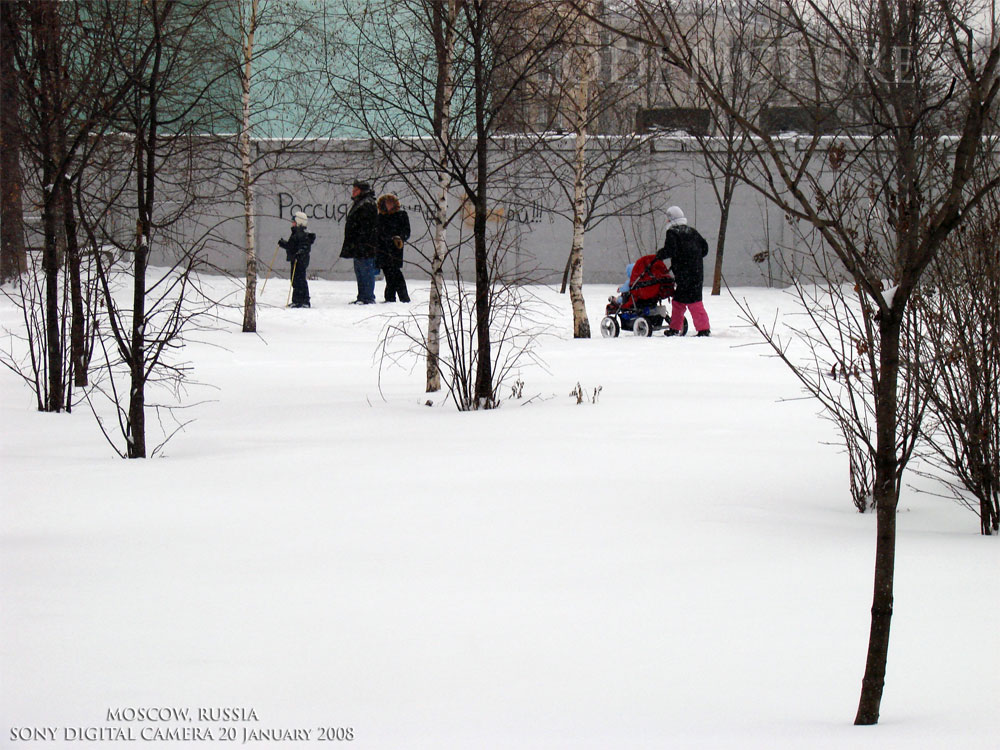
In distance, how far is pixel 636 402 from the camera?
8.62m

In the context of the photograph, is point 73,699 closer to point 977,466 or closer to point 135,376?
point 977,466

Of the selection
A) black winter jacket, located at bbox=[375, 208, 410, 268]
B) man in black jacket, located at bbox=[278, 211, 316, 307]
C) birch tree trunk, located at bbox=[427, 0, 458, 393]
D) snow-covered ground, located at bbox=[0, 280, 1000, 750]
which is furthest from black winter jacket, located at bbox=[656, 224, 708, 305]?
snow-covered ground, located at bbox=[0, 280, 1000, 750]

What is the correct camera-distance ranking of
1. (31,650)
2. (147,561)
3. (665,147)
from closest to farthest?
1. (31,650)
2. (147,561)
3. (665,147)

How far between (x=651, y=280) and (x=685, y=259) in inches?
19.7

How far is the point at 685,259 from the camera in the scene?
14086mm

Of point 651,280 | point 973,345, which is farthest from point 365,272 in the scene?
point 973,345

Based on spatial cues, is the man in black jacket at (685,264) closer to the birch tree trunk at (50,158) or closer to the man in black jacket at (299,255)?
the man in black jacket at (299,255)

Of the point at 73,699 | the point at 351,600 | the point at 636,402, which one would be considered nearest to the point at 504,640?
the point at 351,600

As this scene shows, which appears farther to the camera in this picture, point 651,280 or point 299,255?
point 299,255

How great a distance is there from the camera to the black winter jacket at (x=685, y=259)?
14055 millimetres

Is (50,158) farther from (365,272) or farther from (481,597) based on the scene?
(365,272)

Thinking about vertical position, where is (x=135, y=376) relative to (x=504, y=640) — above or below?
above

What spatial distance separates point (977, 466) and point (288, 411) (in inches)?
218

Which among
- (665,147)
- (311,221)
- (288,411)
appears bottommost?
(288,411)
